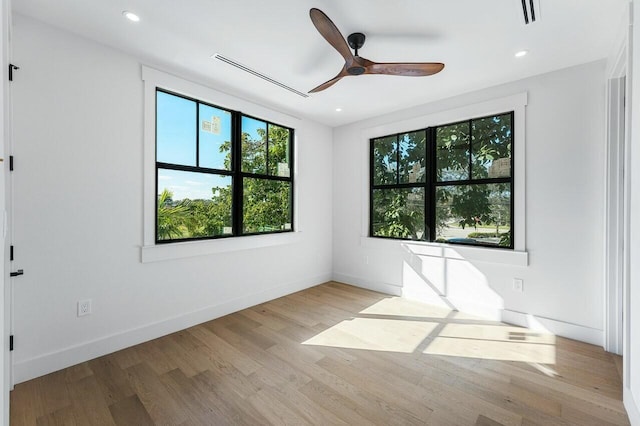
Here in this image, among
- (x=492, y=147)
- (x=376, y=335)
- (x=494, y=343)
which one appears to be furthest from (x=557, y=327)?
(x=492, y=147)

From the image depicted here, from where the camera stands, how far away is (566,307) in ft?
9.09

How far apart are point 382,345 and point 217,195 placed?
2.35 meters

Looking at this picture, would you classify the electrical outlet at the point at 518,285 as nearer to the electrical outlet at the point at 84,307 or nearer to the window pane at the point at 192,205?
the window pane at the point at 192,205

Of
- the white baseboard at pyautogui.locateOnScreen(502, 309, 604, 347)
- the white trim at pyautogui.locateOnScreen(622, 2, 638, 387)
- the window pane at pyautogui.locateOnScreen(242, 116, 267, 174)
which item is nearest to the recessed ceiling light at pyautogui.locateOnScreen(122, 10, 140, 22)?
the window pane at pyautogui.locateOnScreen(242, 116, 267, 174)

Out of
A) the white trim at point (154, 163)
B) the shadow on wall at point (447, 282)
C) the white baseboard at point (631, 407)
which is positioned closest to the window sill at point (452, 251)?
the shadow on wall at point (447, 282)

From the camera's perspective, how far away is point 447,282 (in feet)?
11.6

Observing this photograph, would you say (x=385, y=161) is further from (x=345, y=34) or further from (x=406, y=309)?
(x=345, y=34)

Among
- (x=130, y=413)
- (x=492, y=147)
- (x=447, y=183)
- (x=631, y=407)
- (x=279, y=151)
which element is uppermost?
(x=279, y=151)

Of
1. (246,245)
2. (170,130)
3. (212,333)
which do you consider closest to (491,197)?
(246,245)

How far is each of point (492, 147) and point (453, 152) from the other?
16.5 inches

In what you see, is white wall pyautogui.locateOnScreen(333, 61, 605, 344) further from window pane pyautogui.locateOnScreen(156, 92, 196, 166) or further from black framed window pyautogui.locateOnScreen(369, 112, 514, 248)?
window pane pyautogui.locateOnScreen(156, 92, 196, 166)

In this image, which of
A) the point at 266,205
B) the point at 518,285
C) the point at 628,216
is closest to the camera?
the point at 628,216

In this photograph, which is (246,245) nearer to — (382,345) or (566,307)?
(382,345)

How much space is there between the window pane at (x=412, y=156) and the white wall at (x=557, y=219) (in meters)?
0.44
